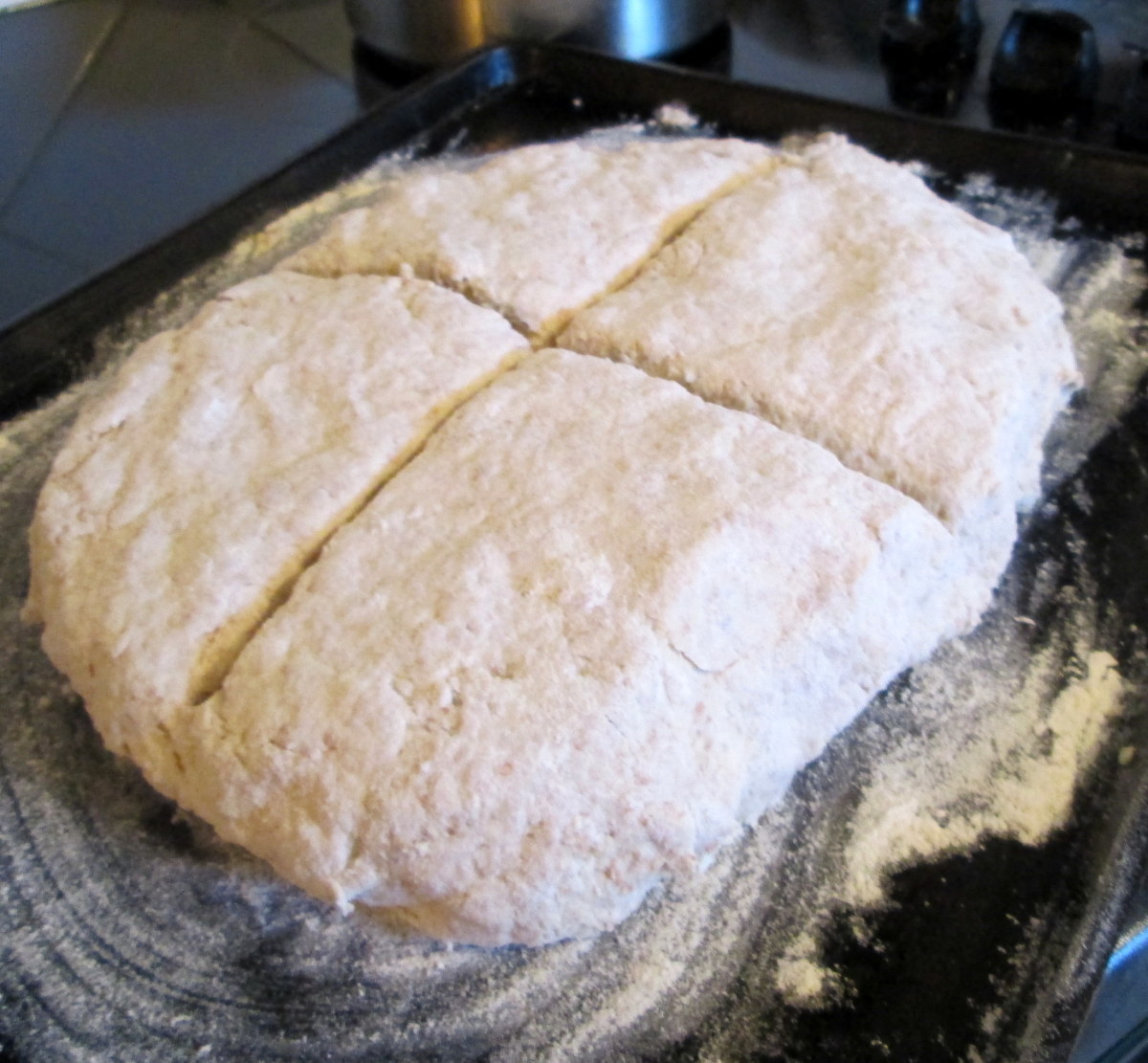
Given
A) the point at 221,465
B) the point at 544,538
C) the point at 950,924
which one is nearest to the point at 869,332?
the point at 544,538

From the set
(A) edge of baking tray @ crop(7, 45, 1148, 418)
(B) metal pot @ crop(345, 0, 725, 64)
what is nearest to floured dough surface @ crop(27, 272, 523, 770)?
(A) edge of baking tray @ crop(7, 45, 1148, 418)

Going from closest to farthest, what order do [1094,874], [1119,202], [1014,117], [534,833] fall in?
[534,833], [1094,874], [1119,202], [1014,117]

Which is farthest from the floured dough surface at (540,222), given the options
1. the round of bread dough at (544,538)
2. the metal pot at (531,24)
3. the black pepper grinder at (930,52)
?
the black pepper grinder at (930,52)

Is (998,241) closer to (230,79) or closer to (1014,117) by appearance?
(1014,117)

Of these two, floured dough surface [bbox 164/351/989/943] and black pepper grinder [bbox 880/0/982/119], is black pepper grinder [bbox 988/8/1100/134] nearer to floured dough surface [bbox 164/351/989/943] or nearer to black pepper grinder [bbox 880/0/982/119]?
black pepper grinder [bbox 880/0/982/119]

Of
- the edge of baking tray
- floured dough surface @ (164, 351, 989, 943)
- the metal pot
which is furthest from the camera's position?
the metal pot

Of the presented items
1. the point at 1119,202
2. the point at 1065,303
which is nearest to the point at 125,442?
the point at 1065,303
